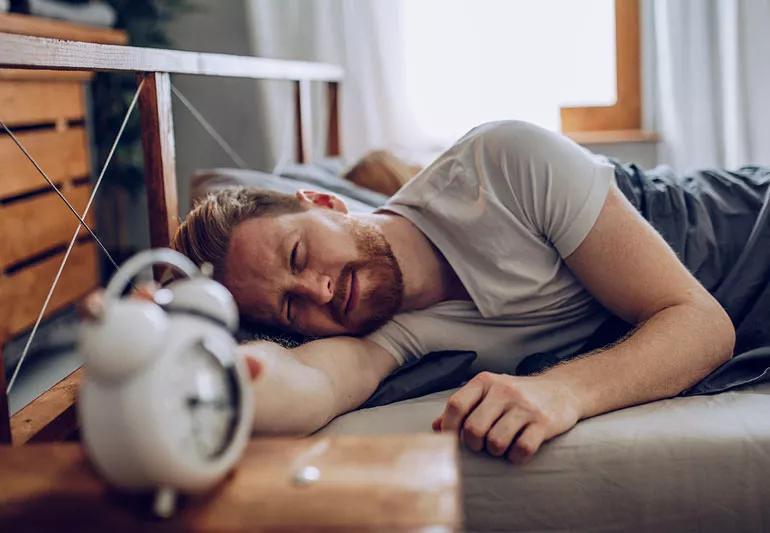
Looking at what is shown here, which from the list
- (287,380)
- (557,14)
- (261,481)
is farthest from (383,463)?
(557,14)

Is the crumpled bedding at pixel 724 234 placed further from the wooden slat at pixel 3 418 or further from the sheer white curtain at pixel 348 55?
the sheer white curtain at pixel 348 55

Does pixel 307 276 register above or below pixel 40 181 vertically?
below

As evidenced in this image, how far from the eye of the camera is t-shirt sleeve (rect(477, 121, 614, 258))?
122cm

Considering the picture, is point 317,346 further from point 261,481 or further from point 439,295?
point 261,481

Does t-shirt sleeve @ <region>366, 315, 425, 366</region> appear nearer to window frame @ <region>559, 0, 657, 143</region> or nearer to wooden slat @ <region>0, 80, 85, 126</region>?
wooden slat @ <region>0, 80, 85, 126</region>

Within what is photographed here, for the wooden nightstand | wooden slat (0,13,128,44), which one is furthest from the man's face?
wooden slat (0,13,128,44)

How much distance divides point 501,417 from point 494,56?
224 cm

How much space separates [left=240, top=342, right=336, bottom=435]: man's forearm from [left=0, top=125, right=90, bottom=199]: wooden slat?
5.12 ft

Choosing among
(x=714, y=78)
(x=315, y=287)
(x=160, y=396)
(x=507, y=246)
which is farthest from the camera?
(x=714, y=78)

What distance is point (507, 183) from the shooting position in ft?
4.20

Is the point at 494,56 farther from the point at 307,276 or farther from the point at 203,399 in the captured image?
the point at 203,399

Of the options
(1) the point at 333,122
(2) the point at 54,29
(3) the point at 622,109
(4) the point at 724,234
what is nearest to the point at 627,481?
(4) the point at 724,234

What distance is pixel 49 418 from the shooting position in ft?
3.33

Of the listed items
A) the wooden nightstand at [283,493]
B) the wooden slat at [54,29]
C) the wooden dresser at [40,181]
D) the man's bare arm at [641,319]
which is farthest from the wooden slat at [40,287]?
the wooden nightstand at [283,493]
